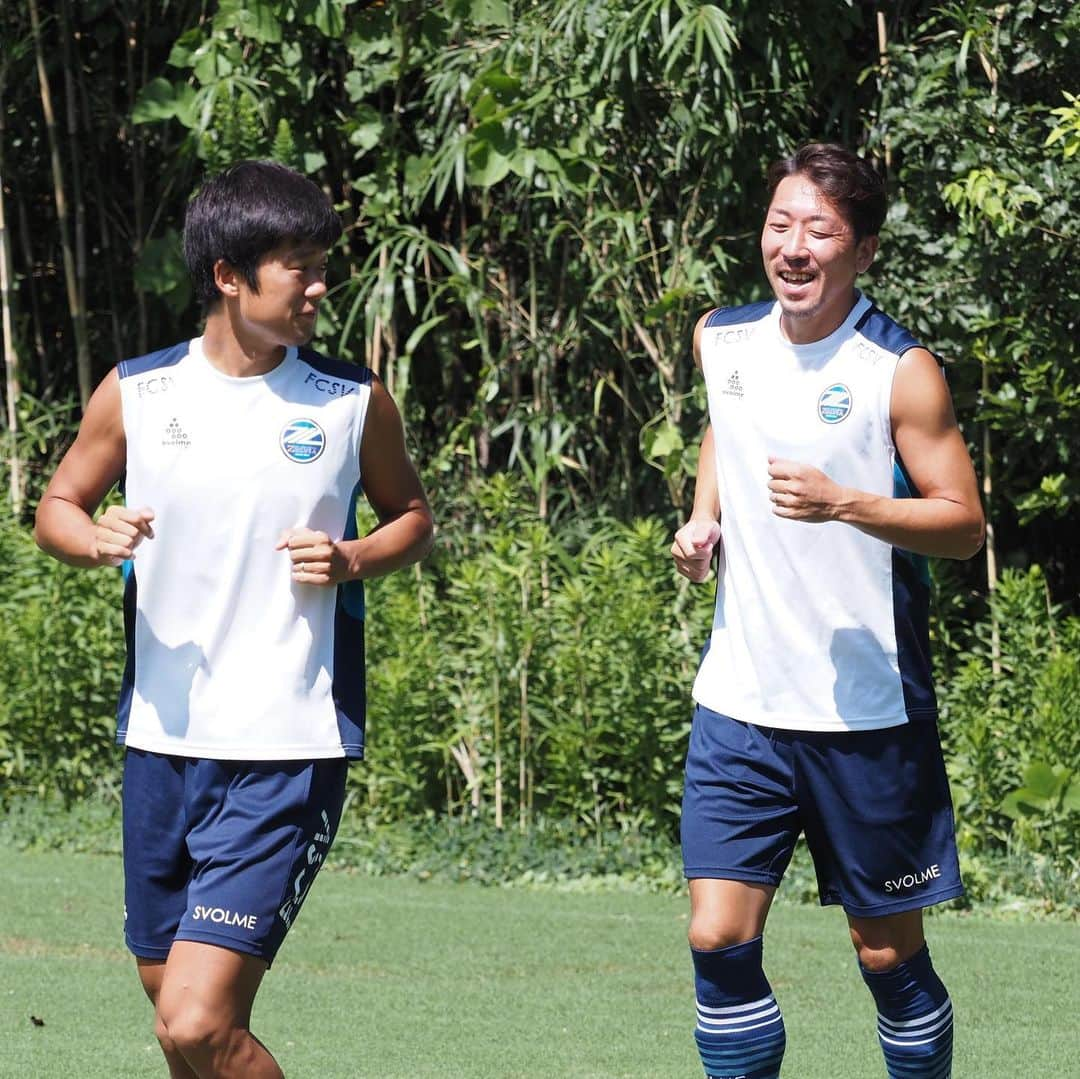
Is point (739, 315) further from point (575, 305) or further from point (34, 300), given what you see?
point (34, 300)

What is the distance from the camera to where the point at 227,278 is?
2846 mm

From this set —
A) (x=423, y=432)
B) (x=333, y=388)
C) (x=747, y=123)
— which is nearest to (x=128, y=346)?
(x=423, y=432)

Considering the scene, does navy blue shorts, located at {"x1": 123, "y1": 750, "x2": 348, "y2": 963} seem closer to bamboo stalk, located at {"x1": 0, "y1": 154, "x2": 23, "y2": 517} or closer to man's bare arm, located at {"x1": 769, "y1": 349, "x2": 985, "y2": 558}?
man's bare arm, located at {"x1": 769, "y1": 349, "x2": 985, "y2": 558}

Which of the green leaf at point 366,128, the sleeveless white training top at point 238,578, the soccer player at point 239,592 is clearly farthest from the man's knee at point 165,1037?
the green leaf at point 366,128

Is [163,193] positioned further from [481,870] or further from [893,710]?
[893,710]

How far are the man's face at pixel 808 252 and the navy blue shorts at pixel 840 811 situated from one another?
721 mm

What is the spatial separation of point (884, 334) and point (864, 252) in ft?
0.50

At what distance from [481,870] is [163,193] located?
11.3 feet

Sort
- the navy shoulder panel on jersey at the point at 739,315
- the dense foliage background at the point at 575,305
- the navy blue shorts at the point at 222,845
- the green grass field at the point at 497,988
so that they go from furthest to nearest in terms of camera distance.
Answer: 1. the dense foliage background at the point at 575,305
2. the green grass field at the point at 497,988
3. the navy shoulder panel on jersey at the point at 739,315
4. the navy blue shorts at the point at 222,845

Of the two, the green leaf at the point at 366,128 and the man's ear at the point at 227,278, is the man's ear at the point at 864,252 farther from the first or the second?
the green leaf at the point at 366,128

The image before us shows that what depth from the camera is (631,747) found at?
6.21 m

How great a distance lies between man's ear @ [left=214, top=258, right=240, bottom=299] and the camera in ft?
9.31

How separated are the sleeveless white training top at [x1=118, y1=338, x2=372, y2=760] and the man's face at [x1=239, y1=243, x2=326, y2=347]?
102 millimetres

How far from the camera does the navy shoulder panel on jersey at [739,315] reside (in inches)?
128
